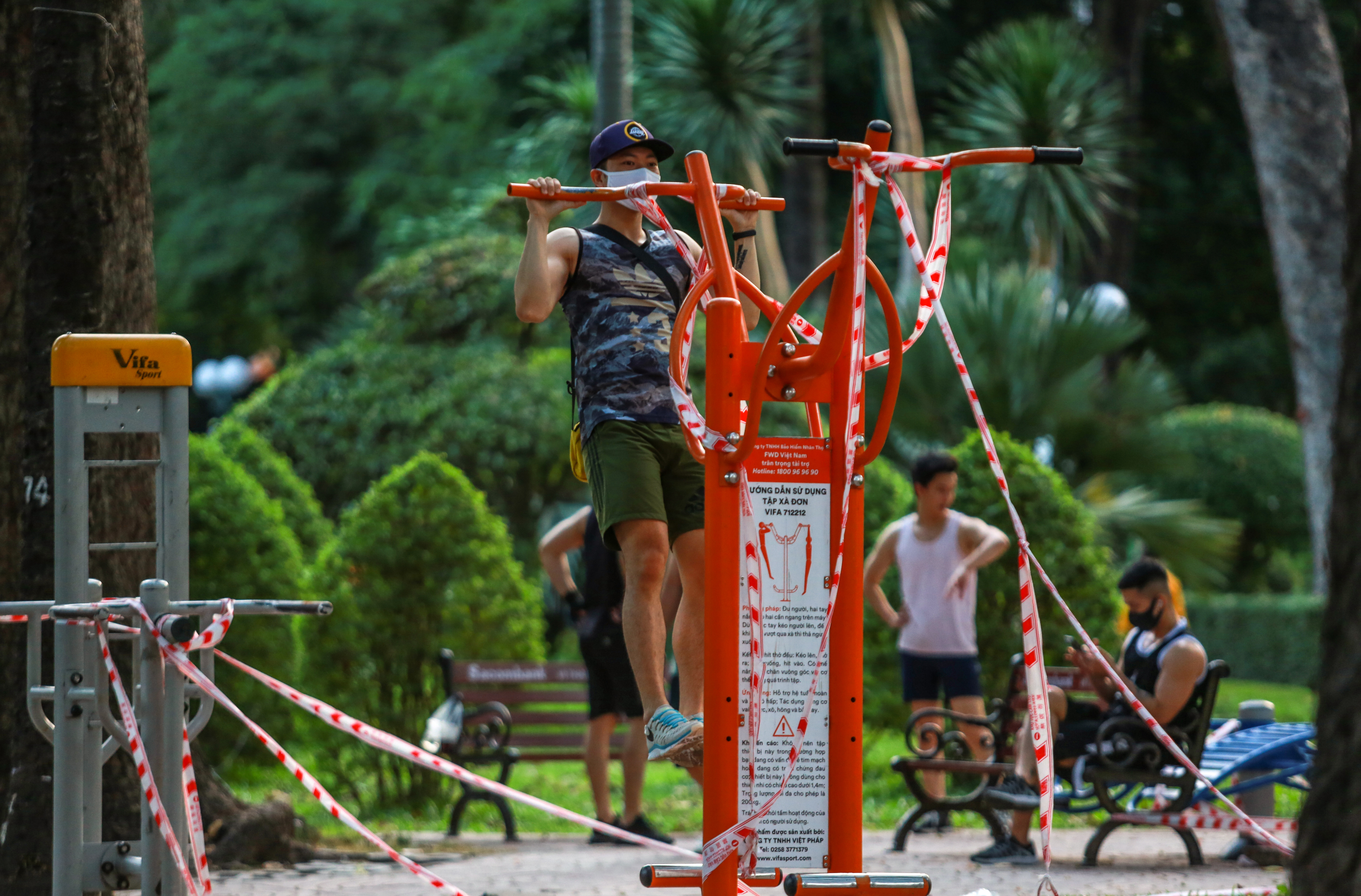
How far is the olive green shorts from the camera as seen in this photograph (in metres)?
4.59

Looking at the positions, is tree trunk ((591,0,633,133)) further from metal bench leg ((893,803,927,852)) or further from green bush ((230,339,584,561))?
green bush ((230,339,584,561))

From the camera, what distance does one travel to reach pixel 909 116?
19531mm

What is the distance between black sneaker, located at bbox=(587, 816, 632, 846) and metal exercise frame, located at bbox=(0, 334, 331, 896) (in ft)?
13.8

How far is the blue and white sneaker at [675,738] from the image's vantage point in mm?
4359

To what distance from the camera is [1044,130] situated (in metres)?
19.4

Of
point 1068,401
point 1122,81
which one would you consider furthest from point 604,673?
point 1122,81

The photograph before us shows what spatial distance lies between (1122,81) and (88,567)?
885 inches

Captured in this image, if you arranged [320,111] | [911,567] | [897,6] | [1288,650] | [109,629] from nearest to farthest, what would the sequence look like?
[109,629] < [911,567] < [1288,650] < [897,6] < [320,111]

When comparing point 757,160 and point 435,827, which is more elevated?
point 757,160

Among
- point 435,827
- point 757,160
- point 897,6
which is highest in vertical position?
point 897,6

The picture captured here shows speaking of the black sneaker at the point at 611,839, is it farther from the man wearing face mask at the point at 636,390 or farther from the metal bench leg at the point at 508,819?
the man wearing face mask at the point at 636,390

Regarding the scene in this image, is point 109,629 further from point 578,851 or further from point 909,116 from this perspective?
point 909,116

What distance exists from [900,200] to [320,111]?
25.0m

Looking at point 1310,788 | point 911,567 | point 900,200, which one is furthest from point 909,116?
point 1310,788
